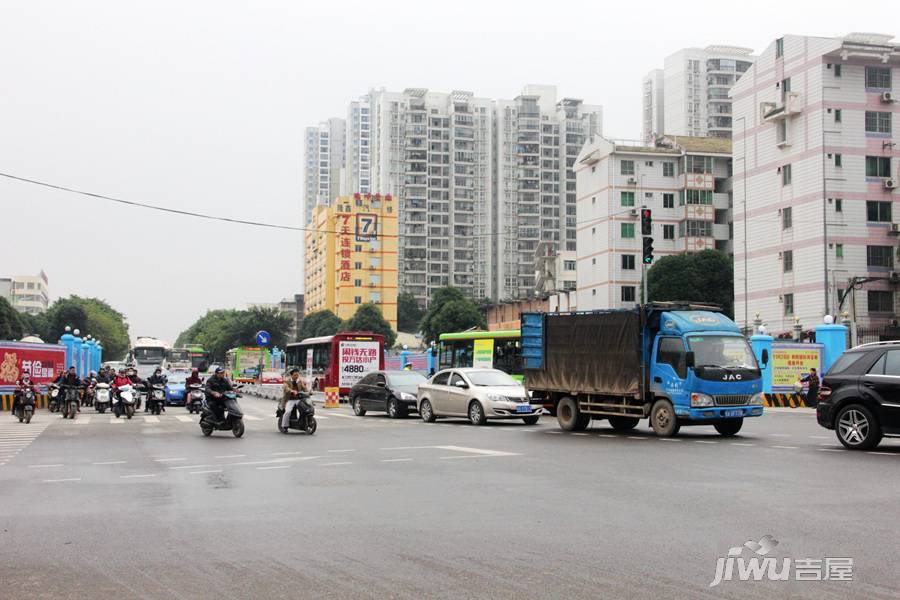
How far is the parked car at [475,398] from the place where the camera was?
24281 mm

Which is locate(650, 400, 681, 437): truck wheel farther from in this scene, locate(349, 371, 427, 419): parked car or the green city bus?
the green city bus

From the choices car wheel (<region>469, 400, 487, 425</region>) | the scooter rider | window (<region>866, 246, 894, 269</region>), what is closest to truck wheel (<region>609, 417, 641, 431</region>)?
car wheel (<region>469, 400, 487, 425</region>)

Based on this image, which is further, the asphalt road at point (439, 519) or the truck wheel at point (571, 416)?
the truck wheel at point (571, 416)

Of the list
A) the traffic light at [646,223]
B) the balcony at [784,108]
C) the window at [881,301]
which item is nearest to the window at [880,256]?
the window at [881,301]

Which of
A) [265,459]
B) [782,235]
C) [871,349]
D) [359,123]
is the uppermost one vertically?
[359,123]

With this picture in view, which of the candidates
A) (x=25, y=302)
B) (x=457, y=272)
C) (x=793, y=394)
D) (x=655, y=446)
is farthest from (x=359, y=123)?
(x=655, y=446)

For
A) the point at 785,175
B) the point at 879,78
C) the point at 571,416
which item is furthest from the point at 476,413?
the point at 879,78

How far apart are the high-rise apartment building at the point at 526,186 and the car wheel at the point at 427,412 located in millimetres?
118986

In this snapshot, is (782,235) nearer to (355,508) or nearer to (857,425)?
(857,425)

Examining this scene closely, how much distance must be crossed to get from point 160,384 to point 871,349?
983 inches

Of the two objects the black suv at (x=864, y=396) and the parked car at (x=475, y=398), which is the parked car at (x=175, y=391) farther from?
the black suv at (x=864, y=396)

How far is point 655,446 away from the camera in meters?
17.3

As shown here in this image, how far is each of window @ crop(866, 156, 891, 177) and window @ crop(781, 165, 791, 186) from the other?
15.3 feet

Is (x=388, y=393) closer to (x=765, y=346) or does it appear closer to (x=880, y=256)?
(x=765, y=346)
